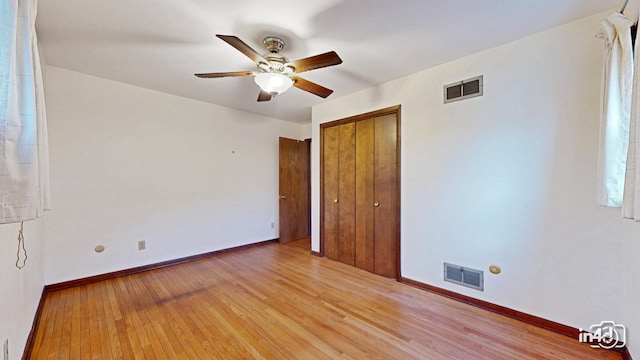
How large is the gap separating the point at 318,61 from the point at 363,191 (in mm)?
1922

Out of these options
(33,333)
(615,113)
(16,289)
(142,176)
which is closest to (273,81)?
(16,289)

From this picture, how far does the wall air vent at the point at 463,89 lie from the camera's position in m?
2.38

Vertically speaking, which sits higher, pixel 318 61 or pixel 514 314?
pixel 318 61

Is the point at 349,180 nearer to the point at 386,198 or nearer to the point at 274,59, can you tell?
the point at 386,198

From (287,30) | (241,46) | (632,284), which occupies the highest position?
(287,30)

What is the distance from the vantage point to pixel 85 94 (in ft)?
9.40

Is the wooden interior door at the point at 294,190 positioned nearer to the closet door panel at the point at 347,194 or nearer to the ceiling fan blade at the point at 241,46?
the closet door panel at the point at 347,194

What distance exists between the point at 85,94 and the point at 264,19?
2.54 m

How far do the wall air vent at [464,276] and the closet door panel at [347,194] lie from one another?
4.10 ft

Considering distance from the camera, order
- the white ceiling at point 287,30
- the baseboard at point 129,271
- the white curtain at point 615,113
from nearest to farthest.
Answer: the white curtain at point 615,113, the white ceiling at point 287,30, the baseboard at point 129,271

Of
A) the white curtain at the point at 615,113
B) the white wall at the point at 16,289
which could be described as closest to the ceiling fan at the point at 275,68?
the white wall at the point at 16,289


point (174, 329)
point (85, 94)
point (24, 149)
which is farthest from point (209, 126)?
point (24, 149)

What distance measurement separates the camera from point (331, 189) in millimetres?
3760

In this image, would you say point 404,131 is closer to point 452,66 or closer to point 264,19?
point 452,66
